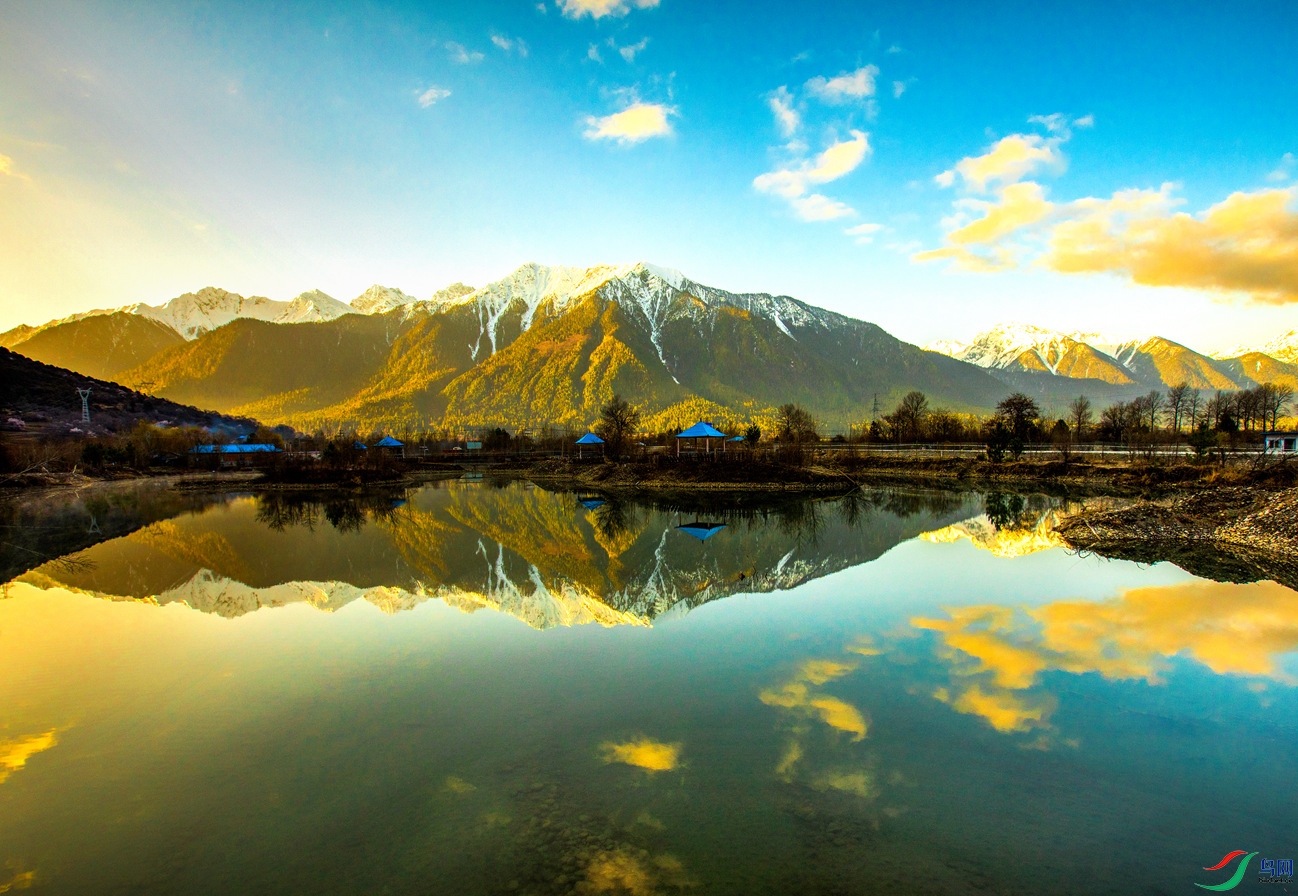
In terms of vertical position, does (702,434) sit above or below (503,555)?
above

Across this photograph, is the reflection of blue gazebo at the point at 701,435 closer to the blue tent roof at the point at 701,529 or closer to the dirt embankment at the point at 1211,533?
the blue tent roof at the point at 701,529

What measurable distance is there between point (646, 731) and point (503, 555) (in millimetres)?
13286

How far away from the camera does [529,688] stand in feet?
28.7

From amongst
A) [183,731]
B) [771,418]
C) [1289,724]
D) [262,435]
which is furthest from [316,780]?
[771,418]

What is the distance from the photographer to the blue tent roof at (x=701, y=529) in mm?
23656

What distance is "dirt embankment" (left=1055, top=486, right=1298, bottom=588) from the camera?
629 inches

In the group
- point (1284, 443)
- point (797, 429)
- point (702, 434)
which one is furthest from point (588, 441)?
point (1284, 443)

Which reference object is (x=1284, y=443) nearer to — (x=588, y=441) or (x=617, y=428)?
(x=617, y=428)

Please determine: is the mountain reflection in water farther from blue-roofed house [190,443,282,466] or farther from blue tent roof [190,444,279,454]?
blue tent roof [190,444,279,454]

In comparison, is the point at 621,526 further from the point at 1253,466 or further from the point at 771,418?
the point at 771,418

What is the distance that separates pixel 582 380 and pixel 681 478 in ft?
481

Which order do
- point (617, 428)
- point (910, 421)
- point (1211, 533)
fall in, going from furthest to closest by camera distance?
point (910, 421), point (617, 428), point (1211, 533)

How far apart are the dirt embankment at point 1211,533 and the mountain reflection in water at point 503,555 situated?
238 inches

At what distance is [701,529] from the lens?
25219 millimetres
